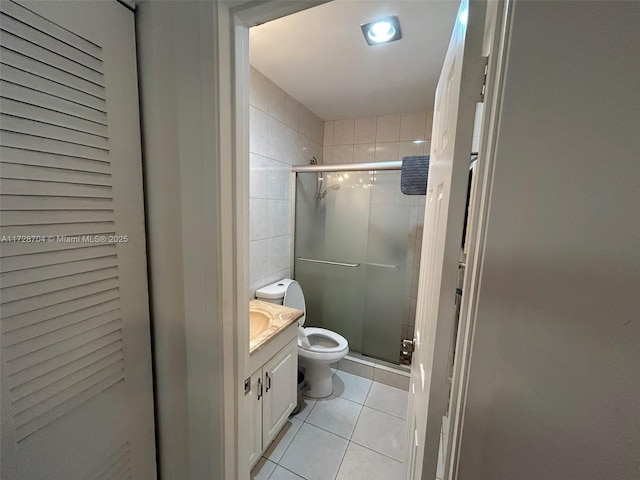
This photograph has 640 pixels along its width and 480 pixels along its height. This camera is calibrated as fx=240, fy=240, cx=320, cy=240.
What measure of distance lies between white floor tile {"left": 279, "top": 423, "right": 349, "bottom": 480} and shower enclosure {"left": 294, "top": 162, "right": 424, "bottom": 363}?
2.91ft

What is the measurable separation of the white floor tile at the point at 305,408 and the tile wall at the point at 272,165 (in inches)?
38.1

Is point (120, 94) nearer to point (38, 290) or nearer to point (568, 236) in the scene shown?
point (38, 290)

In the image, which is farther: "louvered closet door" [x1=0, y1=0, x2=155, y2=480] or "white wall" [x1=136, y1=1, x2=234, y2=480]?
Result: "white wall" [x1=136, y1=1, x2=234, y2=480]

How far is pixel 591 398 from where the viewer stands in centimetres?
39

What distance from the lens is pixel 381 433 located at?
1.65 m

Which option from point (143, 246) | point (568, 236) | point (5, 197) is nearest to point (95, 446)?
point (143, 246)

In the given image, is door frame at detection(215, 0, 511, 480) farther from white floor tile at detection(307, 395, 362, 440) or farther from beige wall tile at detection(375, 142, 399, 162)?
beige wall tile at detection(375, 142, 399, 162)

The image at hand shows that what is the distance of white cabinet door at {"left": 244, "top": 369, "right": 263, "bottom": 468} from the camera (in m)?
1.23

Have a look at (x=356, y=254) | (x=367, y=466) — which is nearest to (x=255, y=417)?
(x=367, y=466)

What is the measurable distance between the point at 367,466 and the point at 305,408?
57 cm

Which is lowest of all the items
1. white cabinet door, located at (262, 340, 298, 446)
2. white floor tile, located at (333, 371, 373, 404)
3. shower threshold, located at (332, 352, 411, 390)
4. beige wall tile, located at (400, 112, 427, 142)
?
white floor tile, located at (333, 371, 373, 404)

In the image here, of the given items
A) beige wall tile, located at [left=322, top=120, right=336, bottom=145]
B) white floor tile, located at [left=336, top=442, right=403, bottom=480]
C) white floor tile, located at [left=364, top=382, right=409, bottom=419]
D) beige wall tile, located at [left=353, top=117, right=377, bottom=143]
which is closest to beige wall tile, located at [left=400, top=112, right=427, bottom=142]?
beige wall tile, located at [left=353, top=117, right=377, bottom=143]

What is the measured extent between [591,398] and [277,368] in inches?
52.7

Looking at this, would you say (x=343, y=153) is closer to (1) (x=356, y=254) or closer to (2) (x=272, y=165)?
(2) (x=272, y=165)
